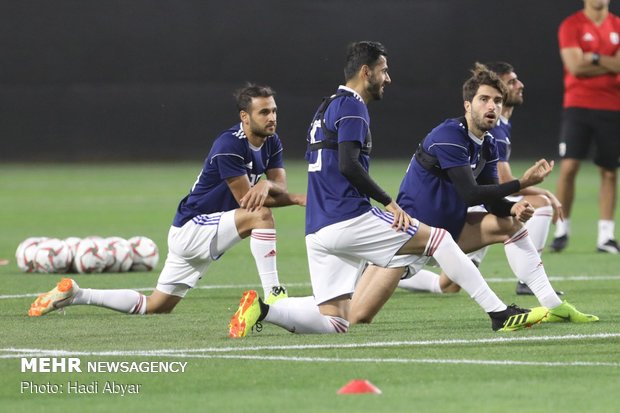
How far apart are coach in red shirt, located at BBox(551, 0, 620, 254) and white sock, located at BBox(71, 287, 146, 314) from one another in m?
6.40

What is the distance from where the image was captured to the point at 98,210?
63.8 feet

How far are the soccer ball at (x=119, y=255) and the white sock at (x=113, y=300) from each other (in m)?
3.01

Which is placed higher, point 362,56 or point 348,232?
point 362,56

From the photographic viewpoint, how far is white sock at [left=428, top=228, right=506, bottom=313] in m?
7.73

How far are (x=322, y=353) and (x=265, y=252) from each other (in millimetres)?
2264

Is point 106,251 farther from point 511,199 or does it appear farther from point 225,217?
point 511,199

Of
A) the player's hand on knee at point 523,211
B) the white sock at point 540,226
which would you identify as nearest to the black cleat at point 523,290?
the white sock at point 540,226

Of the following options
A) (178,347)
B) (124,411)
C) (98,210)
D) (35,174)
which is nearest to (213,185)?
(178,347)

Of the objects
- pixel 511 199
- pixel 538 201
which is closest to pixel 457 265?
pixel 511 199

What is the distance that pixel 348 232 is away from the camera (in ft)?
25.1

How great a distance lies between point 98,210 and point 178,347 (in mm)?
12515

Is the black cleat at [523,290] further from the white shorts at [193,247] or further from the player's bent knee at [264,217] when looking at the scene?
the white shorts at [193,247]

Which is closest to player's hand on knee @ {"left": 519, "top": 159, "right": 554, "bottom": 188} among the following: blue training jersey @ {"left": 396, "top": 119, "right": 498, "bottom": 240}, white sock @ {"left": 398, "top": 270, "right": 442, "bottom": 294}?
blue training jersey @ {"left": 396, "top": 119, "right": 498, "bottom": 240}

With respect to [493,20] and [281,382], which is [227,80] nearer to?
[493,20]
